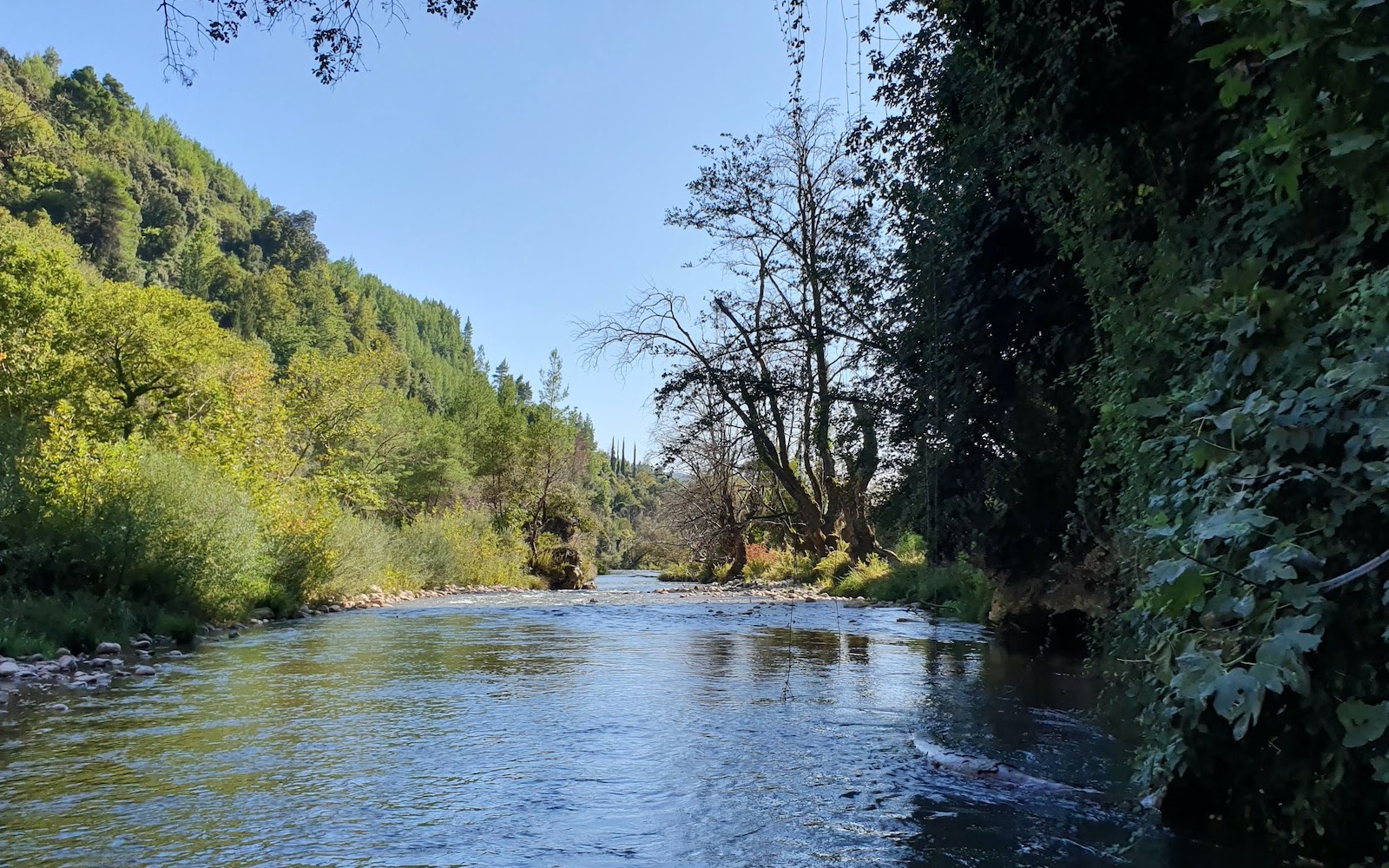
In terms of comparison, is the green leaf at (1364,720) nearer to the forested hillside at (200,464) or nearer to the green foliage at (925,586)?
the green foliage at (925,586)

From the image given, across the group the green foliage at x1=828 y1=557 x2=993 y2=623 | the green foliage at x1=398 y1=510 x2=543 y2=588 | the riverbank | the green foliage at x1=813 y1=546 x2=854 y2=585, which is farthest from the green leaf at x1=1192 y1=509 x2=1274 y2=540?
the green foliage at x1=398 y1=510 x2=543 y2=588

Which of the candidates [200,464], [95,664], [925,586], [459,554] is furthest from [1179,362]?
[459,554]

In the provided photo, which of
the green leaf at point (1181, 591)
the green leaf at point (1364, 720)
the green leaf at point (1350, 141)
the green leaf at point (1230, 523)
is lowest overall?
the green leaf at point (1364, 720)

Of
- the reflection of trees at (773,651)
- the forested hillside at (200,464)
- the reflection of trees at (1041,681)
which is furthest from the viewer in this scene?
the forested hillside at (200,464)

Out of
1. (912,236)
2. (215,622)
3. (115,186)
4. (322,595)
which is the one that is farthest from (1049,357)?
(115,186)

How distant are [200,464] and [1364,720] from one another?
1590cm

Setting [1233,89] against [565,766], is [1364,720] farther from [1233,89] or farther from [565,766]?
[565,766]

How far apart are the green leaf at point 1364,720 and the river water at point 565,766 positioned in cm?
187

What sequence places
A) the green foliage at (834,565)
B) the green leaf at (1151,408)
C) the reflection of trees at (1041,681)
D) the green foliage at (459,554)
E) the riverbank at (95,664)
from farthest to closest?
the green foliage at (459,554)
the green foliage at (834,565)
the riverbank at (95,664)
the reflection of trees at (1041,681)
the green leaf at (1151,408)

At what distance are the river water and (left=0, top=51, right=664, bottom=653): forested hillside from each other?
9.28 feet

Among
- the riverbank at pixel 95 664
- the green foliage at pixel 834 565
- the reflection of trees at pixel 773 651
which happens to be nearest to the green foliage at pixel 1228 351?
the reflection of trees at pixel 773 651

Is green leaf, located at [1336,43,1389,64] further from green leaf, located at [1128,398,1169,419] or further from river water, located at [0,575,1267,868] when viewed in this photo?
river water, located at [0,575,1267,868]

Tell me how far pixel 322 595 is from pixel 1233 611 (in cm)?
1767

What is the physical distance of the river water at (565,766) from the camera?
3652 millimetres
